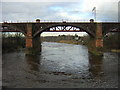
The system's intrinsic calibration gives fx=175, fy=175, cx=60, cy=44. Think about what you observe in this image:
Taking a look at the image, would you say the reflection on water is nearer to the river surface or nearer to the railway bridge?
the river surface

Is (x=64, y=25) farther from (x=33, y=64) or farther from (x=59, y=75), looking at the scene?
(x=59, y=75)

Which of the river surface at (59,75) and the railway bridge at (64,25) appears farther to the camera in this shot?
the railway bridge at (64,25)

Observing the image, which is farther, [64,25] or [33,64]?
[64,25]

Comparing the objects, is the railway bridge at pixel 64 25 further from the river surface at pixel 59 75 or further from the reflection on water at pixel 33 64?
the river surface at pixel 59 75

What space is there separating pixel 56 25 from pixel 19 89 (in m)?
35.1

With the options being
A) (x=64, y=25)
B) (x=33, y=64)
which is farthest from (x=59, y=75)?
(x=64, y=25)

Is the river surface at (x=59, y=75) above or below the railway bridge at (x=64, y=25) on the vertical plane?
below

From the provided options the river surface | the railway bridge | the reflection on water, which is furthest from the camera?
the railway bridge

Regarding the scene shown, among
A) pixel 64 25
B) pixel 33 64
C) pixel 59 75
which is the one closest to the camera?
pixel 59 75

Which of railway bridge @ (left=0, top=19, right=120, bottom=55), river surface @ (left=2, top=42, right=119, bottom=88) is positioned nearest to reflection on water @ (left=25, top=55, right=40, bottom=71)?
river surface @ (left=2, top=42, right=119, bottom=88)

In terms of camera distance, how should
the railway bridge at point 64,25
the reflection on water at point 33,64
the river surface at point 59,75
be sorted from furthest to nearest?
the railway bridge at point 64,25, the reflection on water at point 33,64, the river surface at point 59,75

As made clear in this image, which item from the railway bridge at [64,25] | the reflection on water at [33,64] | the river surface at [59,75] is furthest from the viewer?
the railway bridge at [64,25]

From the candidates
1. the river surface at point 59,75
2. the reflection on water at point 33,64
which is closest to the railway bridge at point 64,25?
the reflection on water at point 33,64

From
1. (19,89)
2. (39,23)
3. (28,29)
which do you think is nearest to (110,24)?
(39,23)
